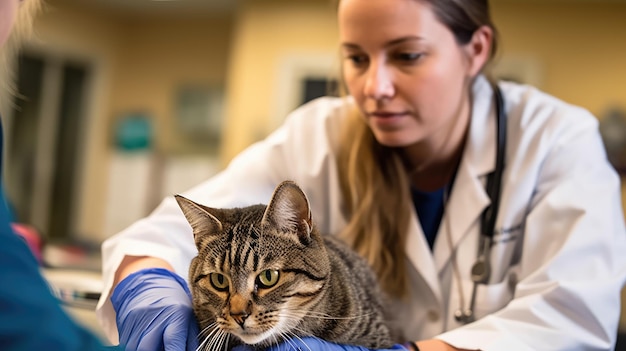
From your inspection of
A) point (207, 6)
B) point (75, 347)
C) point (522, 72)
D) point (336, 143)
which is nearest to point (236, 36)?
point (207, 6)

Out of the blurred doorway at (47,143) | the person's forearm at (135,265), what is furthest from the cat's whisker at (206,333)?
the blurred doorway at (47,143)

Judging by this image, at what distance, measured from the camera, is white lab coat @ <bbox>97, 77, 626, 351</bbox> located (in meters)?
1.11

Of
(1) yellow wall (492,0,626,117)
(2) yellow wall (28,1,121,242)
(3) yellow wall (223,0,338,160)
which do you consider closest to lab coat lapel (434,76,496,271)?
(1) yellow wall (492,0,626,117)

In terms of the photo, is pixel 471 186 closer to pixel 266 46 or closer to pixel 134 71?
pixel 266 46

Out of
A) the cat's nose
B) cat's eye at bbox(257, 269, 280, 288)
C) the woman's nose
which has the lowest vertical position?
the cat's nose

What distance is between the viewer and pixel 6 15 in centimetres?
68

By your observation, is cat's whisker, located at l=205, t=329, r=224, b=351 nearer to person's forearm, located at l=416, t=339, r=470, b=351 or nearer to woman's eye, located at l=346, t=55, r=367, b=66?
person's forearm, located at l=416, t=339, r=470, b=351

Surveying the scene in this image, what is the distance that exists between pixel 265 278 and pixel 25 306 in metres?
0.38

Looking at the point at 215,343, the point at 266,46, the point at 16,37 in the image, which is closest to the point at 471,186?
the point at 215,343

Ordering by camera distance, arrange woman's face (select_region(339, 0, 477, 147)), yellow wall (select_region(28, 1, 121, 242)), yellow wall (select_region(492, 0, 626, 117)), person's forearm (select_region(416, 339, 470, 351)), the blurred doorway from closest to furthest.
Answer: person's forearm (select_region(416, 339, 470, 351))
woman's face (select_region(339, 0, 477, 147))
yellow wall (select_region(492, 0, 626, 117))
the blurred doorway
yellow wall (select_region(28, 1, 121, 242))

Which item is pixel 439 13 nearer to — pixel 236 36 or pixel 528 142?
pixel 528 142

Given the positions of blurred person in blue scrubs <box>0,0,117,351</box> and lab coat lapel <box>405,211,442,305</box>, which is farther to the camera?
lab coat lapel <box>405,211,442,305</box>

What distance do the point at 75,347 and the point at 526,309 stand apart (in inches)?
31.7

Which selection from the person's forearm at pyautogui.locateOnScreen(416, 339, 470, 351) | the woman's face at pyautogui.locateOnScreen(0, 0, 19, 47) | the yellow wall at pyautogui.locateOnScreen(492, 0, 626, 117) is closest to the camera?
the woman's face at pyautogui.locateOnScreen(0, 0, 19, 47)
